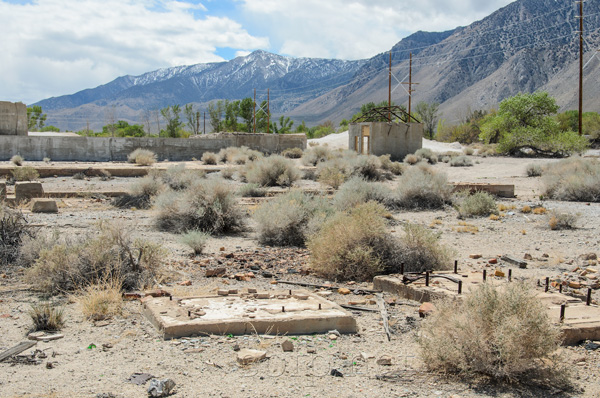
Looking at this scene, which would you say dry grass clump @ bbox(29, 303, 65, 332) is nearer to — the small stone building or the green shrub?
the green shrub

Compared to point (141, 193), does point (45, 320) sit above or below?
below

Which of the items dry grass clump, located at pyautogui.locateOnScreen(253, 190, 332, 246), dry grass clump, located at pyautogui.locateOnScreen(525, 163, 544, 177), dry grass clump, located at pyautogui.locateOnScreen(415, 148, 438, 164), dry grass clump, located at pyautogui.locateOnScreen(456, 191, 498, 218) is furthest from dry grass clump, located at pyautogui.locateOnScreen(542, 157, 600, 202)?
dry grass clump, located at pyautogui.locateOnScreen(415, 148, 438, 164)

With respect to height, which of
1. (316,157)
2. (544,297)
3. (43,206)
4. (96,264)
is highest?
(316,157)

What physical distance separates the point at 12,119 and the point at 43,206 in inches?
850

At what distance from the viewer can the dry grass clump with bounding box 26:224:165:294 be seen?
7148 millimetres

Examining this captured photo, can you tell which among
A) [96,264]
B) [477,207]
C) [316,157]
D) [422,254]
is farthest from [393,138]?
[96,264]

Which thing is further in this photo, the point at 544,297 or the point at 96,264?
the point at 96,264

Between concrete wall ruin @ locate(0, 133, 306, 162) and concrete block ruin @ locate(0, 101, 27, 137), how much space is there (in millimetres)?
1381

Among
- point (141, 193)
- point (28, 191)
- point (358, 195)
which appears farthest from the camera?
point (141, 193)

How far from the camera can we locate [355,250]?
829 centimetres

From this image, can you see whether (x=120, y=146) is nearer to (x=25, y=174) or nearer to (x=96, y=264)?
(x=25, y=174)

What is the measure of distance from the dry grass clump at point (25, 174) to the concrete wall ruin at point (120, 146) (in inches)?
413

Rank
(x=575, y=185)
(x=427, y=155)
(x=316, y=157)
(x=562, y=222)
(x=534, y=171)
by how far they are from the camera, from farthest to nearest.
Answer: (x=427, y=155)
(x=316, y=157)
(x=534, y=171)
(x=575, y=185)
(x=562, y=222)

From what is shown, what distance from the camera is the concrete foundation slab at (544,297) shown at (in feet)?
17.5
